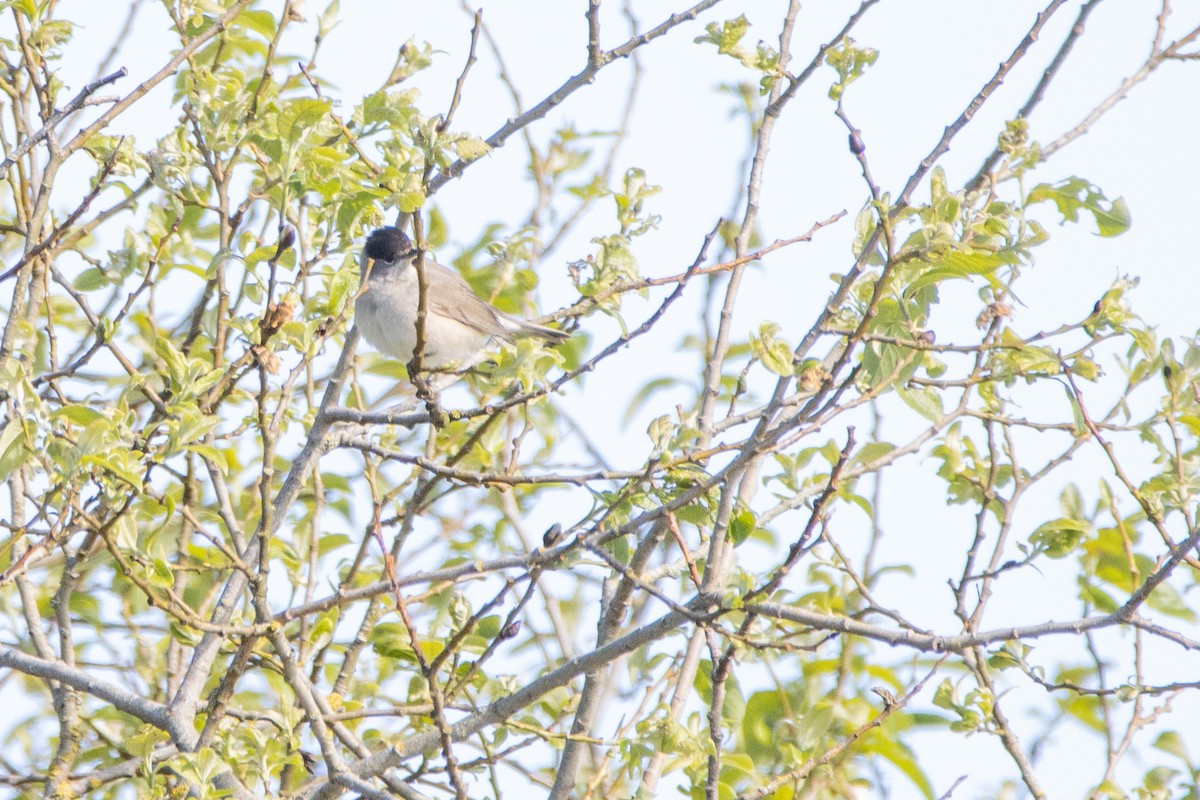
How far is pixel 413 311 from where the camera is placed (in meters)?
5.46

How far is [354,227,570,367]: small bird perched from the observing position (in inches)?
214

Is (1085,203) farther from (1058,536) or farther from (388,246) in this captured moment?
(388,246)

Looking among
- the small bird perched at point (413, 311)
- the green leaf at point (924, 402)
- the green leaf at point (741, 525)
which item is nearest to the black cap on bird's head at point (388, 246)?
the small bird perched at point (413, 311)

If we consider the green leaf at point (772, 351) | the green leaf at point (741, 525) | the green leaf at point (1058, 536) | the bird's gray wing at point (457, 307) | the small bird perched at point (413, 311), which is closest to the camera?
the green leaf at point (772, 351)

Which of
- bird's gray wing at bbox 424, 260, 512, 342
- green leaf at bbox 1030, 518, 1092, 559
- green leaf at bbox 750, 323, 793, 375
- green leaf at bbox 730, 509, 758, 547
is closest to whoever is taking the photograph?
green leaf at bbox 750, 323, 793, 375

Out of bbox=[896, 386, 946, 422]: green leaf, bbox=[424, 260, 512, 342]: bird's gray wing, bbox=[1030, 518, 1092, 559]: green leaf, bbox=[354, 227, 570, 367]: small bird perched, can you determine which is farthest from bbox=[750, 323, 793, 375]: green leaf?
bbox=[424, 260, 512, 342]: bird's gray wing

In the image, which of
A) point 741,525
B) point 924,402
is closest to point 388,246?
point 741,525

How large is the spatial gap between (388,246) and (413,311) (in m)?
0.65

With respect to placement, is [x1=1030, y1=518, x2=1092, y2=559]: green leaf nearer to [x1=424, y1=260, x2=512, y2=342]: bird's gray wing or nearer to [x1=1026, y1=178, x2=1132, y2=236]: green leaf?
[x1=1026, y1=178, x2=1132, y2=236]: green leaf

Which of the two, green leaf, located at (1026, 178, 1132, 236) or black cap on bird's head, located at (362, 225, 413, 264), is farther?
black cap on bird's head, located at (362, 225, 413, 264)

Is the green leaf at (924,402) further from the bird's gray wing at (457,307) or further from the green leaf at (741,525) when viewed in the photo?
the bird's gray wing at (457,307)

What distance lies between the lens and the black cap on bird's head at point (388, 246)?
5.93 metres

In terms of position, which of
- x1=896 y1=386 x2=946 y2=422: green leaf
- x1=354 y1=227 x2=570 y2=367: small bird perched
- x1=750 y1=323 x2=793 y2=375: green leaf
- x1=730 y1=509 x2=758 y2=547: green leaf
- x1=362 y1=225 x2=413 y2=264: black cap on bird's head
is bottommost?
x1=730 y1=509 x2=758 y2=547: green leaf

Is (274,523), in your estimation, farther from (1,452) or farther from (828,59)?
(828,59)
